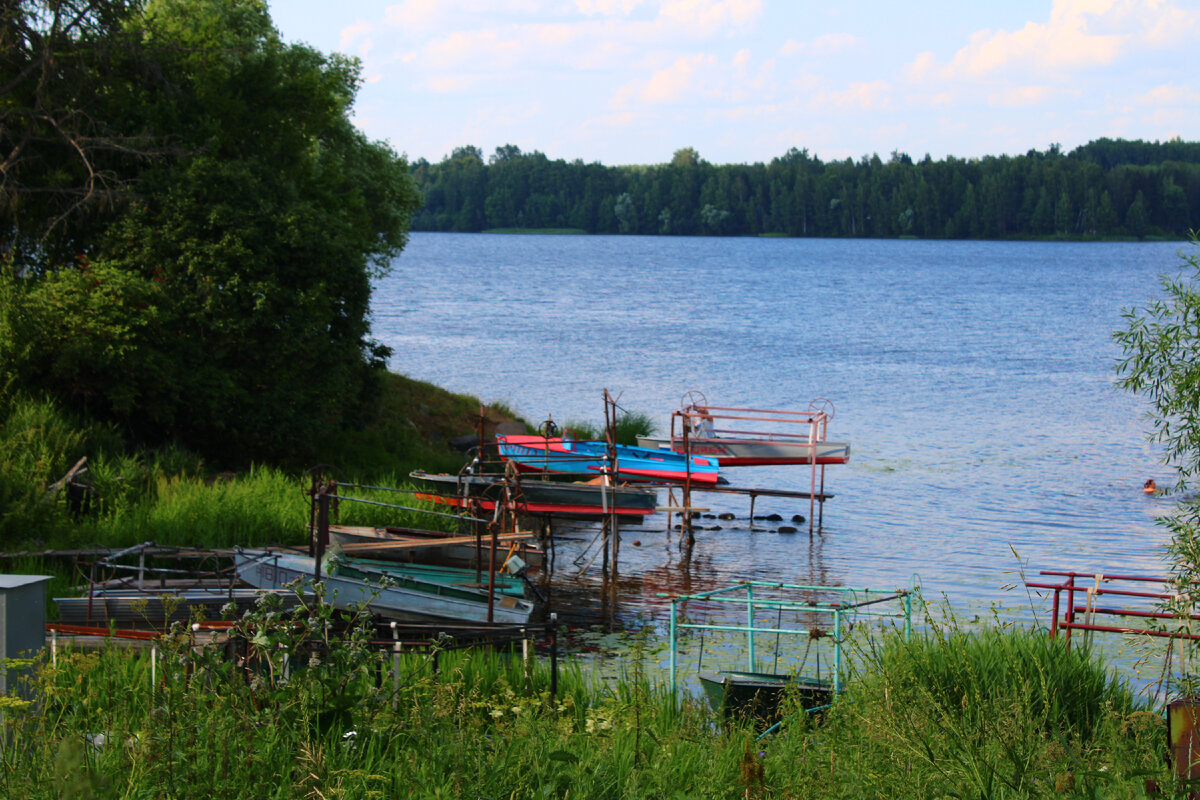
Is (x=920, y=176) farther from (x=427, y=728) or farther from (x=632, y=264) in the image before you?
(x=427, y=728)

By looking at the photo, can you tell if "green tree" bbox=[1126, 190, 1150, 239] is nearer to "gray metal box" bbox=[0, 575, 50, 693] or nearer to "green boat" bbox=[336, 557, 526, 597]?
"green boat" bbox=[336, 557, 526, 597]

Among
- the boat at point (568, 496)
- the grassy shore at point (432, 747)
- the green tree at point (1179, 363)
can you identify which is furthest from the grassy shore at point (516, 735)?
the boat at point (568, 496)

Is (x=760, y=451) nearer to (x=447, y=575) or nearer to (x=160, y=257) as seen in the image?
(x=447, y=575)

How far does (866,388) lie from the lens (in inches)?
1962

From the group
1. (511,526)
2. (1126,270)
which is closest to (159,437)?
(511,526)

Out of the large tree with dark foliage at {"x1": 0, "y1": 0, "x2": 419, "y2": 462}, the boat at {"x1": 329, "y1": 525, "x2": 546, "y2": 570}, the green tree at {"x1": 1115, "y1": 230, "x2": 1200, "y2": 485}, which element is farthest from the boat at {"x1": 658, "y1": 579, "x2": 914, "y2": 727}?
the large tree with dark foliage at {"x1": 0, "y1": 0, "x2": 419, "y2": 462}

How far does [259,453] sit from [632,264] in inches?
4783

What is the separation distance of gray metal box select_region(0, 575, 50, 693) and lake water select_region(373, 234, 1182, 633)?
11.8 meters

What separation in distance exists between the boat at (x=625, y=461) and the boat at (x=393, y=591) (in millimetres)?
9507

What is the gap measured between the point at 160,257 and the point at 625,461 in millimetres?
11520

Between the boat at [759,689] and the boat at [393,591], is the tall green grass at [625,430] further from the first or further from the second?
the boat at [759,689]

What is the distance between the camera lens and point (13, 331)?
61.5ft

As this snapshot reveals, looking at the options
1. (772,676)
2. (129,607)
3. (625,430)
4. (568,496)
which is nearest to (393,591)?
(129,607)

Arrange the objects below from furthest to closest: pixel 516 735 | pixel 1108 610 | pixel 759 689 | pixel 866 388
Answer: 1. pixel 866 388
2. pixel 1108 610
3. pixel 759 689
4. pixel 516 735
